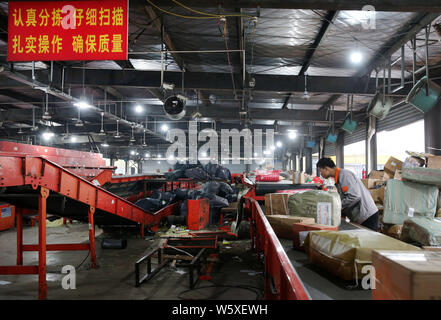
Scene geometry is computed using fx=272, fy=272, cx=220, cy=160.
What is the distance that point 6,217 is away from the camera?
8.66 m

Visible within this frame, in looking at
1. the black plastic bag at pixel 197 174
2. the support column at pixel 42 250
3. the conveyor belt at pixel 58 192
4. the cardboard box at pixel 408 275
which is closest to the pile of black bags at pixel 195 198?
the black plastic bag at pixel 197 174

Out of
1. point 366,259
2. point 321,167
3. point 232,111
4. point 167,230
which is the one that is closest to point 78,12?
point 321,167

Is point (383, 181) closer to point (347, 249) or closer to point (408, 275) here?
point (347, 249)

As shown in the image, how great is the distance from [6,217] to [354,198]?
10.0 m

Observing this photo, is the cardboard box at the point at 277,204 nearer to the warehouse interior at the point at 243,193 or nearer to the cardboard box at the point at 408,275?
the warehouse interior at the point at 243,193

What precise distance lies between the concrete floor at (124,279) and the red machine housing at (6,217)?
2.31 metres

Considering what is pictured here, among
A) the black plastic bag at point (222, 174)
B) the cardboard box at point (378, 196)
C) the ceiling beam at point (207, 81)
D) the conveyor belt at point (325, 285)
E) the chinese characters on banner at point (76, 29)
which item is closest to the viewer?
the conveyor belt at point (325, 285)

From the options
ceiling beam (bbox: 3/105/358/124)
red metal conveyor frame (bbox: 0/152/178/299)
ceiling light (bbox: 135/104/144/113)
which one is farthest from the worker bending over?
ceiling light (bbox: 135/104/144/113)

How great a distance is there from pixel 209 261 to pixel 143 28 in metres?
5.19

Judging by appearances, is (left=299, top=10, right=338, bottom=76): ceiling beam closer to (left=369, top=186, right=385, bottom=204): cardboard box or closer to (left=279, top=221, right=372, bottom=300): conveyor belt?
(left=369, top=186, right=385, bottom=204): cardboard box

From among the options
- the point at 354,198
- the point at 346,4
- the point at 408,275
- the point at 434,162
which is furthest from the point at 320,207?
the point at 434,162

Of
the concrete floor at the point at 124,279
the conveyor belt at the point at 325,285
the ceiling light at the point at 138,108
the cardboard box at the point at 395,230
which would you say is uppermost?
the ceiling light at the point at 138,108

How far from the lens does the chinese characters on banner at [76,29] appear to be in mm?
3883

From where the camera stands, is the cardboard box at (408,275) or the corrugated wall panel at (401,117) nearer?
the cardboard box at (408,275)
